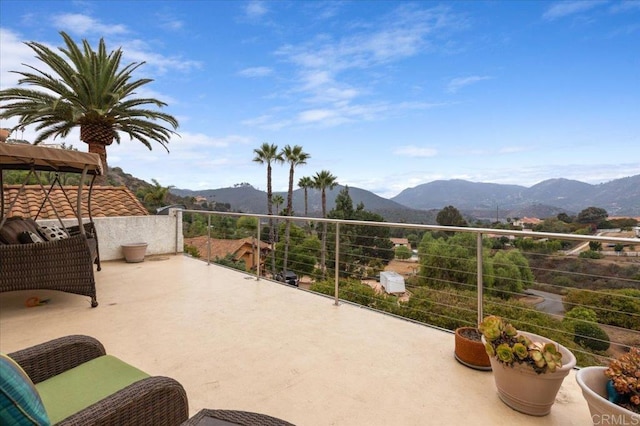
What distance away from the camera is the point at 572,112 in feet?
30.0

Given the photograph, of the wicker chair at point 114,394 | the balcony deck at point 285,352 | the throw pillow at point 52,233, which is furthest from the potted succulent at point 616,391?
the throw pillow at point 52,233

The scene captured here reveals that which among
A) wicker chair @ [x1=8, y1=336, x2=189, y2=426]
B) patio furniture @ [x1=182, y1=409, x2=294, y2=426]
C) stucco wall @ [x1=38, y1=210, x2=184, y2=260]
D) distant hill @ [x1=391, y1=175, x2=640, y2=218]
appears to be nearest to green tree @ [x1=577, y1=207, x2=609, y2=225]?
distant hill @ [x1=391, y1=175, x2=640, y2=218]

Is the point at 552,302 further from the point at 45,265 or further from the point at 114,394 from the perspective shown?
the point at 45,265

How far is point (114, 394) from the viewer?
1011 mm

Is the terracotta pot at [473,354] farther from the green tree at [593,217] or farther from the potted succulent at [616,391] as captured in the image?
the green tree at [593,217]

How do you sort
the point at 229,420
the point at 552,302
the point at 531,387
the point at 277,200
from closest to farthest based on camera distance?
1. the point at 229,420
2. the point at 531,387
3. the point at 552,302
4. the point at 277,200

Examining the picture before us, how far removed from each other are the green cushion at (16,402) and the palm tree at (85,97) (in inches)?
350

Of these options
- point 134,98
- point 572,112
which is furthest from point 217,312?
point 572,112

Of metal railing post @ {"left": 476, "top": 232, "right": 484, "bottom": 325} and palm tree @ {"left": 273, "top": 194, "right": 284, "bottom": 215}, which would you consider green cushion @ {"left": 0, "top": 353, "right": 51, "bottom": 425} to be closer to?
metal railing post @ {"left": 476, "top": 232, "right": 484, "bottom": 325}

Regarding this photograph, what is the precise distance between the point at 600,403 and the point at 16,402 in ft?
6.77

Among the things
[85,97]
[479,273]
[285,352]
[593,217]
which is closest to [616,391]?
[479,273]

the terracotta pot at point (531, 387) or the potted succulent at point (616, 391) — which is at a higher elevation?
the potted succulent at point (616, 391)

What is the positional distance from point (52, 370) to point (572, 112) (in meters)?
11.9

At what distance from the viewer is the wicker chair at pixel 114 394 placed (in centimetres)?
94
